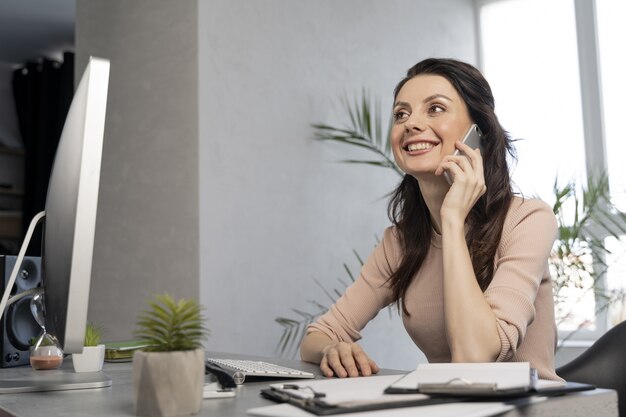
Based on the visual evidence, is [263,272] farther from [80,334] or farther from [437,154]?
[80,334]

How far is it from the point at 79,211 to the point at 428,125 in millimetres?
1139

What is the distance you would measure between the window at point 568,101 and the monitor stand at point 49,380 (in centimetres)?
311

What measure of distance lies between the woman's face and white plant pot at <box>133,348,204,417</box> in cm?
111

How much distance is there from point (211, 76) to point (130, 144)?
600 mm

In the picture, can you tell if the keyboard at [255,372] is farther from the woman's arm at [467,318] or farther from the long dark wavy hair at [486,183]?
the long dark wavy hair at [486,183]

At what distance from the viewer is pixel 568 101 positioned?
14.7 feet

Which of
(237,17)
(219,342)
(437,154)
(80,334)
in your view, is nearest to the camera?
(80,334)

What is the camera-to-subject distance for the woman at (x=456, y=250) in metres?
1.48

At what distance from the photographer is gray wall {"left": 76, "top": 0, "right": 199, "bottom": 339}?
3338 mm

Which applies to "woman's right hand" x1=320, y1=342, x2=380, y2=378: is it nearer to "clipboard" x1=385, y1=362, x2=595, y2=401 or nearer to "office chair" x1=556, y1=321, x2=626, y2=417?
"clipboard" x1=385, y1=362, x2=595, y2=401

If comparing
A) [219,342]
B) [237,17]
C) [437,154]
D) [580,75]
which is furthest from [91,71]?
[580,75]

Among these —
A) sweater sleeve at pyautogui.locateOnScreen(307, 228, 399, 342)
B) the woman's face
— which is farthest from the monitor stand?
the woman's face

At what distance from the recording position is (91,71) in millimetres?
944

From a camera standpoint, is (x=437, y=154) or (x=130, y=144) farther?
(x=130, y=144)
